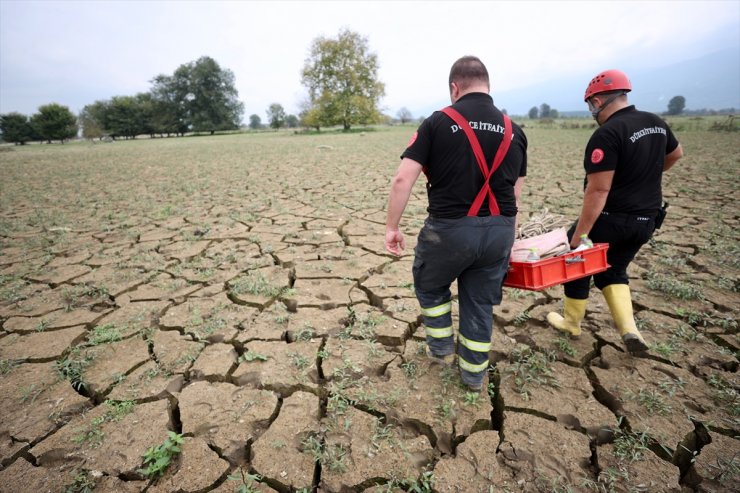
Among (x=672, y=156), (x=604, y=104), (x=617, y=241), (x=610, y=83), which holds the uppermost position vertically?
(x=610, y=83)

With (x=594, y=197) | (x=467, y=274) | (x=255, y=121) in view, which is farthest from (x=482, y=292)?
(x=255, y=121)

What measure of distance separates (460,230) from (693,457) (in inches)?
56.9

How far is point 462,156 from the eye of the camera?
5.29ft

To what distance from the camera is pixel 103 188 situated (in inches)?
311

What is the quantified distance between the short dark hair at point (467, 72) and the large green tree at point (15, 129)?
64.4m

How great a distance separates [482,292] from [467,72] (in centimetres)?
111

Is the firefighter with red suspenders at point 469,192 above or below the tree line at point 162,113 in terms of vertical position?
below

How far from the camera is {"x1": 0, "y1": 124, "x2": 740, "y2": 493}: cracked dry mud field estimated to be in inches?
60.7

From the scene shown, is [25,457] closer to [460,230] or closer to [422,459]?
[422,459]

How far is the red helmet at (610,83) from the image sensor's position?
6.35 ft

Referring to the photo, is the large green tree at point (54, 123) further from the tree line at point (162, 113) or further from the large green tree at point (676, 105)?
the large green tree at point (676, 105)

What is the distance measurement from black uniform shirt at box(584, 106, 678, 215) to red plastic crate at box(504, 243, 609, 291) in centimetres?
32

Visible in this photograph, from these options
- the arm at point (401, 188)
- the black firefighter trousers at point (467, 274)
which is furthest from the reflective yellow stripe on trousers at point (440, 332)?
the arm at point (401, 188)

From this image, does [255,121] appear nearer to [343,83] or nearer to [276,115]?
[276,115]
